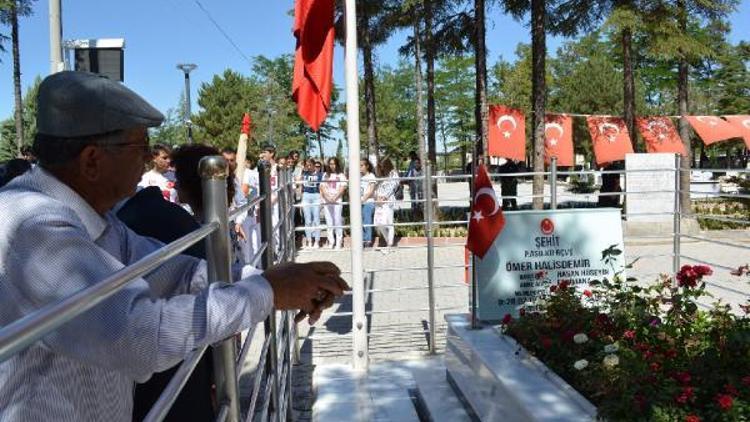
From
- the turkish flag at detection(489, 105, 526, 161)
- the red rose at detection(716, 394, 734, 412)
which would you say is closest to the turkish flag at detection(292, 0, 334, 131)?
the red rose at detection(716, 394, 734, 412)

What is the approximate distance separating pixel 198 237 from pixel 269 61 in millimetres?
47142

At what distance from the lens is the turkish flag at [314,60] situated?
197 inches

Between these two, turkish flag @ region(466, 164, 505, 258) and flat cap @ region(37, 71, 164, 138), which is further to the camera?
turkish flag @ region(466, 164, 505, 258)

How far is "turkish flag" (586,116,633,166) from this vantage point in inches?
646

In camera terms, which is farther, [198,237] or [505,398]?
[505,398]

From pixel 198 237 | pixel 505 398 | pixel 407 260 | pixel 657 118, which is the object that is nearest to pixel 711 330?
pixel 505 398

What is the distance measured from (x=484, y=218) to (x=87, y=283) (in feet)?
13.7

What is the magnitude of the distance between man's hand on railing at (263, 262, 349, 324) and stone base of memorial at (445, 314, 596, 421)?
6.81 feet

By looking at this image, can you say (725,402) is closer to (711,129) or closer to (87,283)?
(87,283)

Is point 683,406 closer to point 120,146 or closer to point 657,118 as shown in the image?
point 120,146

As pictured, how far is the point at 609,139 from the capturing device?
649 inches

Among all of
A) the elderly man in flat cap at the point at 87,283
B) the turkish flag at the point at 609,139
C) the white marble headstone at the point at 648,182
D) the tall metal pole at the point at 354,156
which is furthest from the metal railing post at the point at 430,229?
the turkish flag at the point at 609,139

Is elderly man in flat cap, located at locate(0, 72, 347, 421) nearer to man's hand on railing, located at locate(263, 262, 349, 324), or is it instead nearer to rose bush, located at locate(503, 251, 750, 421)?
man's hand on railing, located at locate(263, 262, 349, 324)

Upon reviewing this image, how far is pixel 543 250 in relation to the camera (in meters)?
5.45
